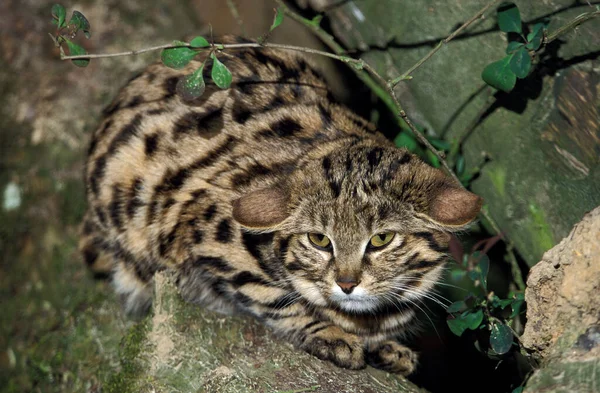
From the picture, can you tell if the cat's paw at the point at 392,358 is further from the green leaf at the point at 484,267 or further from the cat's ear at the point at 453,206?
the cat's ear at the point at 453,206

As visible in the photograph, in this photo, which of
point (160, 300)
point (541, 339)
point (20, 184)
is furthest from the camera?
point (20, 184)

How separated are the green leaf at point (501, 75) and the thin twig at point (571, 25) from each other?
0.21m

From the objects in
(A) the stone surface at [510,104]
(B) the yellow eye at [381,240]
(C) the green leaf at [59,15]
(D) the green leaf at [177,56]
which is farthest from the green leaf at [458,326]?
(C) the green leaf at [59,15]

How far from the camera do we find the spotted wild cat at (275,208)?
3.51 metres

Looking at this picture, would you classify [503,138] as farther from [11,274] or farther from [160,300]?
[11,274]

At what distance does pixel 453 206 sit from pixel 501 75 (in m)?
0.80

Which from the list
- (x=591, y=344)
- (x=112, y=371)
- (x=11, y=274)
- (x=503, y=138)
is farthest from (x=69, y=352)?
(x=591, y=344)

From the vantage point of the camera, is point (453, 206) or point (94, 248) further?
point (94, 248)

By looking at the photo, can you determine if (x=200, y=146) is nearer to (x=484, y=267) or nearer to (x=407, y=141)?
(x=407, y=141)

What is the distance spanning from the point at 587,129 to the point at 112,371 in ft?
9.77

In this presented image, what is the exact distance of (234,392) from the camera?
367cm

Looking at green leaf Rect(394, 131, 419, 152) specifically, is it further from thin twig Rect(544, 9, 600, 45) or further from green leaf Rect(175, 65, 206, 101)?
green leaf Rect(175, 65, 206, 101)

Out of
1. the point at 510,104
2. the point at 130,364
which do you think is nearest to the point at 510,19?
the point at 510,104

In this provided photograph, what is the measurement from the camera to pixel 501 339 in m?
3.41
